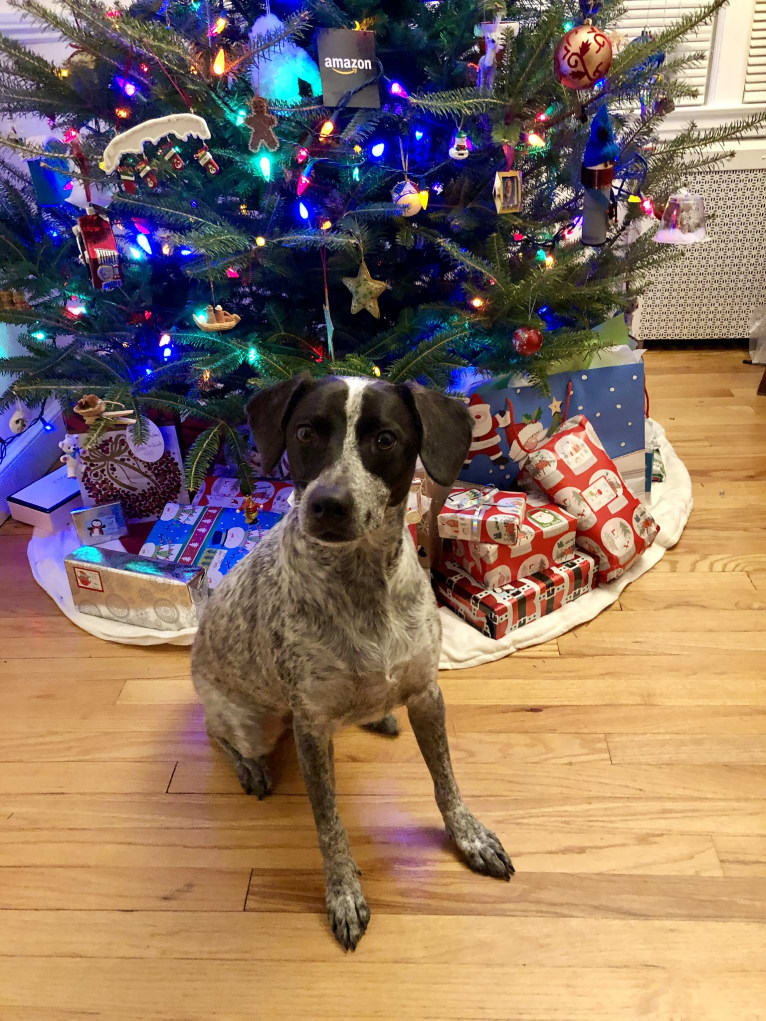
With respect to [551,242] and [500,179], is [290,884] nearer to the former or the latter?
[500,179]

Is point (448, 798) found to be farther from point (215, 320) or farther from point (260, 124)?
point (260, 124)

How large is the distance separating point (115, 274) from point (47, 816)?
135 centimetres

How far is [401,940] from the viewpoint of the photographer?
1311 mm

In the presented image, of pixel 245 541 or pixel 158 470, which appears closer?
pixel 245 541

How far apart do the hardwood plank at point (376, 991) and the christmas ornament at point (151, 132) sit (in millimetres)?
1673

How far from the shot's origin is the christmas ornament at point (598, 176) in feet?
5.99

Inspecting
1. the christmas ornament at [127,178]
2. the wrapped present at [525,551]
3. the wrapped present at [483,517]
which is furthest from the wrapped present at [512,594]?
the christmas ornament at [127,178]

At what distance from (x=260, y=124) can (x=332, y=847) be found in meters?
1.59

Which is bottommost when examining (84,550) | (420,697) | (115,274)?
(84,550)

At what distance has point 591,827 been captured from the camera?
4.87 feet

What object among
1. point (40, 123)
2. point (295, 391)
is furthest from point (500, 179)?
point (40, 123)

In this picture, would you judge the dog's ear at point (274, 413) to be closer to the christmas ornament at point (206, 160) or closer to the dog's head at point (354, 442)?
the dog's head at point (354, 442)

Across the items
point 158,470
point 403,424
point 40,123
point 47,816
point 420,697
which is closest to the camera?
point 403,424

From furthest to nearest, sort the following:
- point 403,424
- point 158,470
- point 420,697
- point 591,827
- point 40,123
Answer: point 40,123
point 158,470
point 591,827
point 420,697
point 403,424
